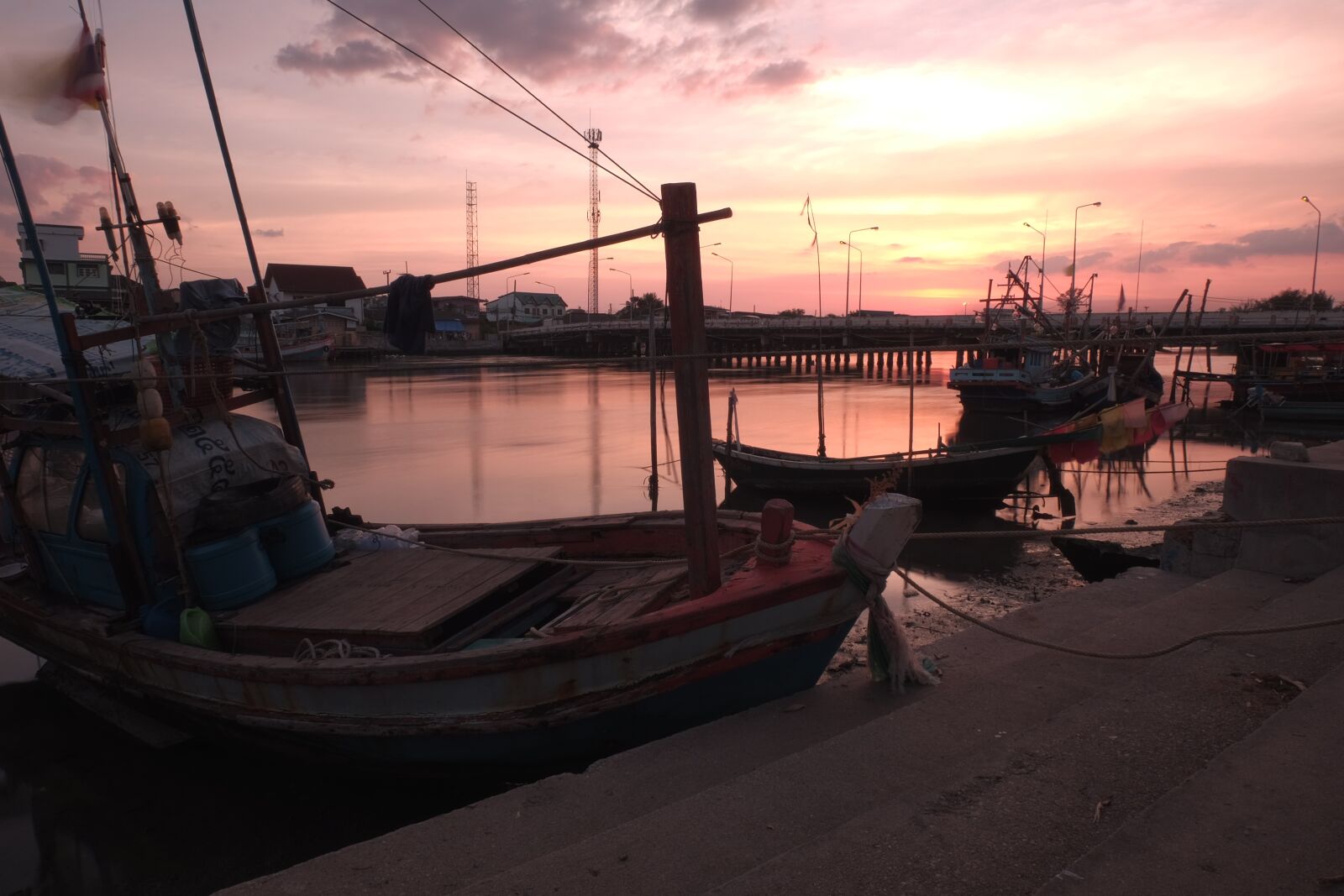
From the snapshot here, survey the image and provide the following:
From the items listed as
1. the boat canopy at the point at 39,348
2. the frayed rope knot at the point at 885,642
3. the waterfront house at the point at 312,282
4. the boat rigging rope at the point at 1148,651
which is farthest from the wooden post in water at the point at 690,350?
the waterfront house at the point at 312,282

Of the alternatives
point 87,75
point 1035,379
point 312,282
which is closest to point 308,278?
point 312,282

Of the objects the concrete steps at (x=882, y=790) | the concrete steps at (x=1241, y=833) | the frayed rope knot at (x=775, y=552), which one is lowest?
the concrete steps at (x=882, y=790)

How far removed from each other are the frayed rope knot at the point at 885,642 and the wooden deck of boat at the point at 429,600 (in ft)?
4.73

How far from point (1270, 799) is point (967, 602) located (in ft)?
25.7

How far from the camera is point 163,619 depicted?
6223 mm

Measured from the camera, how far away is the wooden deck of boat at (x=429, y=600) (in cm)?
555

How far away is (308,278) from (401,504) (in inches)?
3404

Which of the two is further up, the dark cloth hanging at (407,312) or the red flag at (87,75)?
the red flag at (87,75)

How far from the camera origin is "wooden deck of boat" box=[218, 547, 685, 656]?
5.55m

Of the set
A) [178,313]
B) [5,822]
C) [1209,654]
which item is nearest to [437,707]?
[178,313]

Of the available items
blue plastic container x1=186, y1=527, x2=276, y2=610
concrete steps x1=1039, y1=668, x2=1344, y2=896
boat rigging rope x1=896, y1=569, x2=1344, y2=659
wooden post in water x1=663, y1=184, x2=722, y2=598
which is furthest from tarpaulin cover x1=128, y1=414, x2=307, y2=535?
concrete steps x1=1039, y1=668, x2=1344, y2=896

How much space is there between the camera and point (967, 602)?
10625 mm

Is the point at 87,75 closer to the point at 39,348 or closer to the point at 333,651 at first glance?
the point at 39,348

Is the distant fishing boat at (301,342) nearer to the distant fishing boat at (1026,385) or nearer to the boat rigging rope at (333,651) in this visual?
the distant fishing boat at (1026,385)
